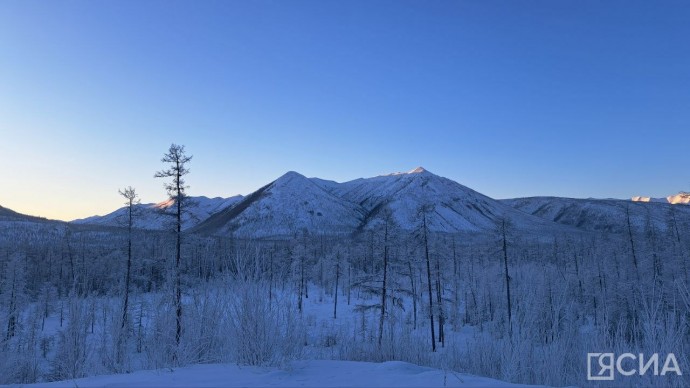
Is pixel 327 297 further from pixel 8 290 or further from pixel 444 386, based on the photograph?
pixel 444 386

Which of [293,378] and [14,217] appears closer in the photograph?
[293,378]

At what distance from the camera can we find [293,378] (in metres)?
5.09

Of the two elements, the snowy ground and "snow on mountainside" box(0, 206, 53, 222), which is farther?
"snow on mountainside" box(0, 206, 53, 222)

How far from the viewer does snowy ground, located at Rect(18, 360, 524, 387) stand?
4.67 meters

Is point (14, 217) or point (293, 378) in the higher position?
point (14, 217)

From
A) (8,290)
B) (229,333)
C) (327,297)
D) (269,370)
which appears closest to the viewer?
(269,370)

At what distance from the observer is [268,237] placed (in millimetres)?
197250

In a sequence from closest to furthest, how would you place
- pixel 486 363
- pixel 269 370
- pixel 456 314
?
1. pixel 269 370
2. pixel 486 363
3. pixel 456 314

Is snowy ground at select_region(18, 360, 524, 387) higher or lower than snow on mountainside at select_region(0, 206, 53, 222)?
lower

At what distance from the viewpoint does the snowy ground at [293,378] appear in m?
4.67

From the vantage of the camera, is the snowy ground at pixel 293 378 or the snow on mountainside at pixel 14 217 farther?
the snow on mountainside at pixel 14 217

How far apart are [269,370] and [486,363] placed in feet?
14.1

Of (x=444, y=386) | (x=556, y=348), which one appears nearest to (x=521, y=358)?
(x=556, y=348)

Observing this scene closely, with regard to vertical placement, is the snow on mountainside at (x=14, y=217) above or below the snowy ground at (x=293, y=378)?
above
